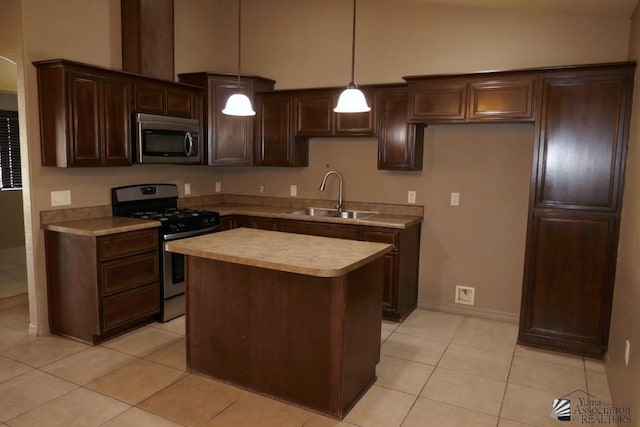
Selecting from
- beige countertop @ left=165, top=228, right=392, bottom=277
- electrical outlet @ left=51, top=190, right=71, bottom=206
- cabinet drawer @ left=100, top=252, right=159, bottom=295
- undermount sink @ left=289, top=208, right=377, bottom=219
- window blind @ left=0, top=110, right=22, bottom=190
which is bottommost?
cabinet drawer @ left=100, top=252, right=159, bottom=295

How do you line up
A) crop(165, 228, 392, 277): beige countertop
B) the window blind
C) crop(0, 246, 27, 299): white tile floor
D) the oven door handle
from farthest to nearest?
the window blind → crop(0, 246, 27, 299): white tile floor → the oven door handle → crop(165, 228, 392, 277): beige countertop

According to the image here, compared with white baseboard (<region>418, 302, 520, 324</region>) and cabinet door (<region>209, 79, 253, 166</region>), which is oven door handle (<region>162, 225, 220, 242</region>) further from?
white baseboard (<region>418, 302, 520, 324</region>)

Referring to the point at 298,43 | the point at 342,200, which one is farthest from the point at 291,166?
the point at 298,43

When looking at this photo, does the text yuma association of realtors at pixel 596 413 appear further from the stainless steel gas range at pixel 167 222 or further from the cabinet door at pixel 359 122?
the stainless steel gas range at pixel 167 222

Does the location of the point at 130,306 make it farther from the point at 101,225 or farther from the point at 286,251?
the point at 286,251

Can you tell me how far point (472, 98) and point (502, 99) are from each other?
24 cm

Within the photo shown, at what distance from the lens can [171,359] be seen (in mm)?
3373

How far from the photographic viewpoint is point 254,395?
9.43ft

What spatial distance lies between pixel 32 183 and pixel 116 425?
2149 mm

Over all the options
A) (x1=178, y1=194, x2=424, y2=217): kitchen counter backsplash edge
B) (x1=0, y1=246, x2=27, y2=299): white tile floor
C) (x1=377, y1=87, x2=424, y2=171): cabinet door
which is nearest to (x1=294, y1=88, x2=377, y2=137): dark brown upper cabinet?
(x1=377, y1=87, x2=424, y2=171): cabinet door

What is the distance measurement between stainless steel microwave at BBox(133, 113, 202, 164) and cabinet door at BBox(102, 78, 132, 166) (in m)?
0.10

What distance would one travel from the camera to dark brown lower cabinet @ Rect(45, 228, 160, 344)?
11.7 ft

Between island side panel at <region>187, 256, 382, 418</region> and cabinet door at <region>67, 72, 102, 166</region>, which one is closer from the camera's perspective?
island side panel at <region>187, 256, 382, 418</region>

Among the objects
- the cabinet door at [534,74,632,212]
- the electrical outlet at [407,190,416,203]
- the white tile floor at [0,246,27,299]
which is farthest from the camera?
the white tile floor at [0,246,27,299]
